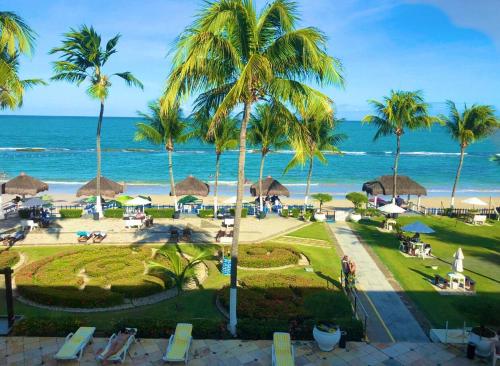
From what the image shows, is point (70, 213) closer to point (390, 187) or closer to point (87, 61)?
point (87, 61)

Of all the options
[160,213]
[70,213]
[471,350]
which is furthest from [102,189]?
[471,350]

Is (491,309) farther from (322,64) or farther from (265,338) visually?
(322,64)

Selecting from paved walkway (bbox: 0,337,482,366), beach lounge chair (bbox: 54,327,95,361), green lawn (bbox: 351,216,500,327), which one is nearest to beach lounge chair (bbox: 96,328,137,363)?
paved walkway (bbox: 0,337,482,366)

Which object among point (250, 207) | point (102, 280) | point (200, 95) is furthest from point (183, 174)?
point (200, 95)

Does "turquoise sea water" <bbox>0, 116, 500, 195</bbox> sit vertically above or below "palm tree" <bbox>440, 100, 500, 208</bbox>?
below

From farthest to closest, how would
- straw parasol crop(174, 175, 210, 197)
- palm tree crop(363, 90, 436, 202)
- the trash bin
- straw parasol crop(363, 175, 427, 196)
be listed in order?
straw parasol crop(363, 175, 427, 196) < straw parasol crop(174, 175, 210, 197) < palm tree crop(363, 90, 436, 202) < the trash bin

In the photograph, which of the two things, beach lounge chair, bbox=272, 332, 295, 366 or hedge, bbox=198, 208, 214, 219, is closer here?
beach lounge chair, bbox=272, 332, 295, 366

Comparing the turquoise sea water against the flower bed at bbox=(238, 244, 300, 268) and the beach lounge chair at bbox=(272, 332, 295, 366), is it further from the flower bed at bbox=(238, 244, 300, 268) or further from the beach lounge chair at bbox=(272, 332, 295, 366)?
the beach lounge chair at bbox=(272, 332, 295, 366)
